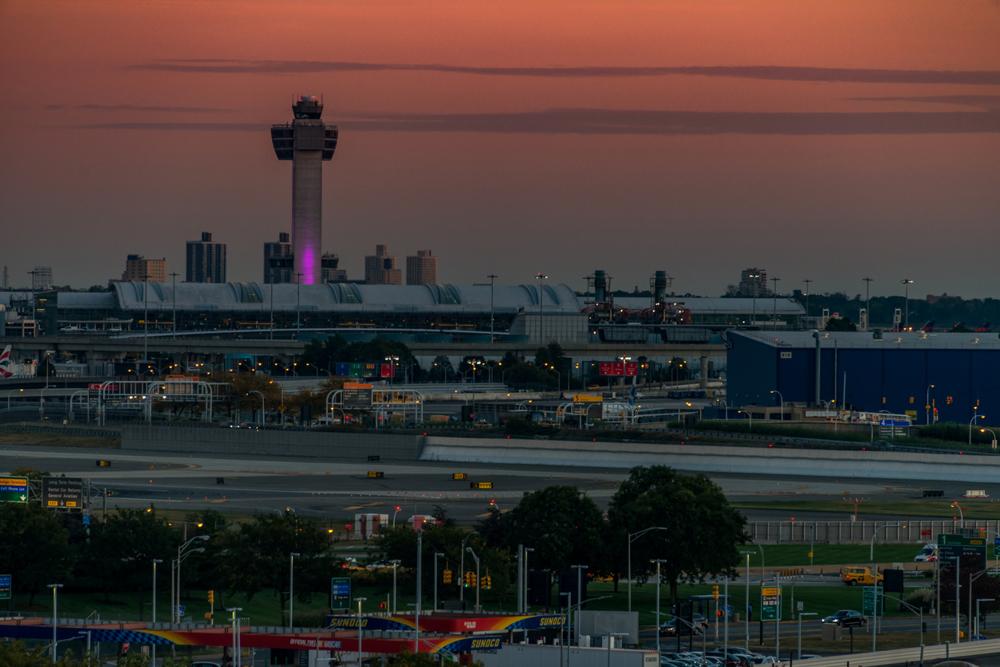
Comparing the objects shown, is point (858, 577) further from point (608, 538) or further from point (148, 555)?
point (148, 555)

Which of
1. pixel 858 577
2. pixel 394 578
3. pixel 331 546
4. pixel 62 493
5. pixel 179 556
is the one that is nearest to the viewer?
pixel 394 578

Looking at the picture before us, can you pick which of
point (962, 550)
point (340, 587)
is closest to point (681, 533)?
point (962, 550)

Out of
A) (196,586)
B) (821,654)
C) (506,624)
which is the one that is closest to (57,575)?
(196,586)

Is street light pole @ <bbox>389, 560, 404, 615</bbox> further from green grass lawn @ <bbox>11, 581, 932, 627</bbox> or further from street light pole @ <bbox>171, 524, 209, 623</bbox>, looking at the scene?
street light pole @ <bbox>171, 524, 209, 623</bbox>

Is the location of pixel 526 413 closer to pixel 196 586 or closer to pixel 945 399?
pixel 945 399

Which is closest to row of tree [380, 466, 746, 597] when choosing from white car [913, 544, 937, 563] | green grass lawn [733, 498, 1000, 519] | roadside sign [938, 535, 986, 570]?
roadside sign [938, 535, 986, 570]

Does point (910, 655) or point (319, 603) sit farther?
point (319, 603)

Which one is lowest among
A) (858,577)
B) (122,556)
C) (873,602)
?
(858,577)
